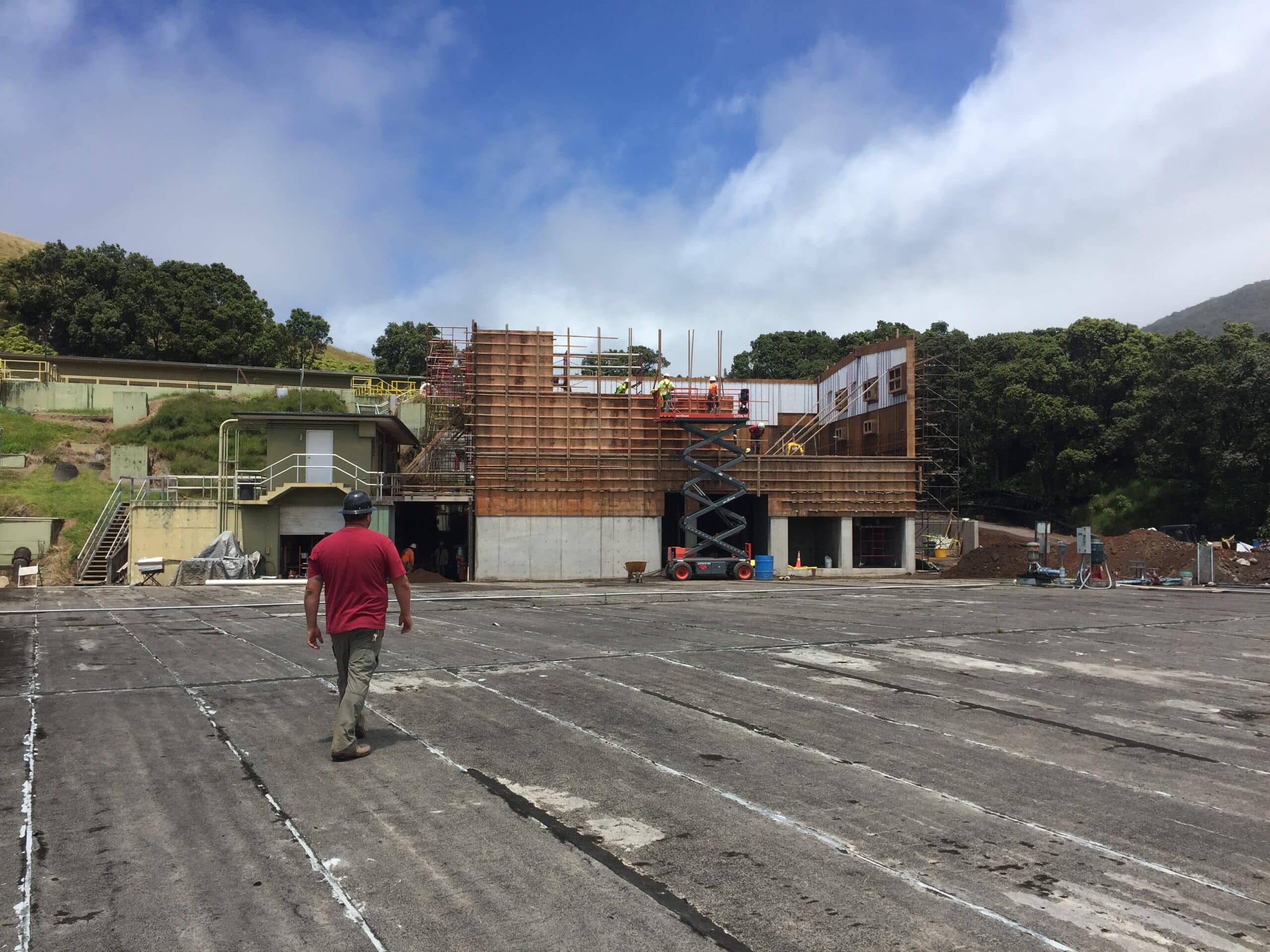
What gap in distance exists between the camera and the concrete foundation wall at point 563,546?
35.9 meters

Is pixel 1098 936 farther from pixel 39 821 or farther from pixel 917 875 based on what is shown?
pixel 39 821

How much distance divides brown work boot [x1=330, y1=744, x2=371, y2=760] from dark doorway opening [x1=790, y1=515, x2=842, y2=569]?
111 ft

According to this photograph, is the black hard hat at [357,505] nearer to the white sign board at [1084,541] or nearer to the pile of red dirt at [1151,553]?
the white sign board at [1084,541]

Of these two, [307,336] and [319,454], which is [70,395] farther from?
[307,336]

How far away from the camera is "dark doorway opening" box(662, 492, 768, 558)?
133 feet

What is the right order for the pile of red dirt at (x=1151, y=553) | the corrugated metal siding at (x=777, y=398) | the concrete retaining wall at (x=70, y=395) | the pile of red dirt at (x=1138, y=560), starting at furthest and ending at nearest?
the corrugated metal siding at (x=777, y=398) < the concrete retaining wall at (x=70, y=395) < the pile of red dirt at (x=1151, y=553) < the pile of red dirt at (x=1138, y=560)

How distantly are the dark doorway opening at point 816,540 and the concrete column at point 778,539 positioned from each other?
1032mm

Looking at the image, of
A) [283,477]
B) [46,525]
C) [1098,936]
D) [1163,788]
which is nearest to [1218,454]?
[283,477]

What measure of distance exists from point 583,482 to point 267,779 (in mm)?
Answer: 30556

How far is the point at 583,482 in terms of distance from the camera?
3697 cm

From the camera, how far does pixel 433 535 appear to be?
45000 mm

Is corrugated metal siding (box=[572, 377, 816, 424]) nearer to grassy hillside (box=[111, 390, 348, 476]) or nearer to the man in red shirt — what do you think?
grassy hillside (box=[111, 390, 348, 476])

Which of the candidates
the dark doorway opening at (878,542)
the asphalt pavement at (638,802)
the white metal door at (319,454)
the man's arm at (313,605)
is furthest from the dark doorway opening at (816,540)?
the man's arm at (313,605)

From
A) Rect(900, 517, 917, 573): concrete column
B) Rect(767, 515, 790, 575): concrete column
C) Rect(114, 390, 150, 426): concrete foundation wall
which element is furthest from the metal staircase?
Rect(900, 517, 917, 573): concrete column
